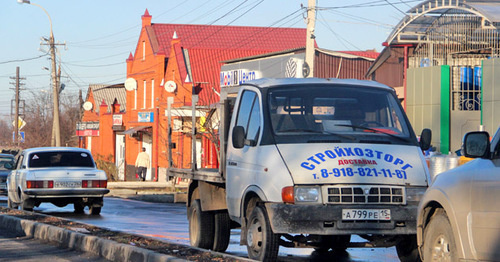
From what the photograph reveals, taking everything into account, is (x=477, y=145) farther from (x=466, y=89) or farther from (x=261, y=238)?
(x=466, y=89)

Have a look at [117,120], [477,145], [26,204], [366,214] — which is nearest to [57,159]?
[26,204]

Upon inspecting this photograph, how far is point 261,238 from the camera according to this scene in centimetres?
927

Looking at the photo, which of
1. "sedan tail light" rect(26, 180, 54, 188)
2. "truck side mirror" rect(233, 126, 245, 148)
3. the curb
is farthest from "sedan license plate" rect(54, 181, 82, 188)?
"truck side mirror" rect(233, 126, 245, 148)

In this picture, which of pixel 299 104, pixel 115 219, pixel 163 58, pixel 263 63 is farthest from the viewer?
pixel 163 58

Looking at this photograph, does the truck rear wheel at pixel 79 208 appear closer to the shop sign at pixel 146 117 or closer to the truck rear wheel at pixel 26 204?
the truck rear wheel at pixel 26 204

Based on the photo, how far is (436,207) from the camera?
25.0 ft

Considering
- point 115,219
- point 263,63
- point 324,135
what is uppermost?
point 263,63

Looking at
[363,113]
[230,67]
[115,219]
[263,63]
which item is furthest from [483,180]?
[230,67]

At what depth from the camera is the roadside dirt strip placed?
9.59m

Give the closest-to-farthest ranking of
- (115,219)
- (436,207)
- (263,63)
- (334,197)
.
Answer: (436,207)
(334,197)
(115,219)
(263,63)

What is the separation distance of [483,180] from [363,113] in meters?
3.31

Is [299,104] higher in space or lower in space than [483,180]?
higher

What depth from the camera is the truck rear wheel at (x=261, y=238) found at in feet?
29.7

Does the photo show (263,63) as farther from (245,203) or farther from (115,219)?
(245,203)
